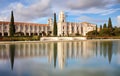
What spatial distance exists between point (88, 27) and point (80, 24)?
21.7 feet

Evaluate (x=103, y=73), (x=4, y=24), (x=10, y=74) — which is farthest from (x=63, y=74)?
(x=4, y=24)

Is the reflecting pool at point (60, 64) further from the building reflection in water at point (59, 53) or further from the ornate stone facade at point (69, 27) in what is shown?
the ornate stone facade at point (69, 27)

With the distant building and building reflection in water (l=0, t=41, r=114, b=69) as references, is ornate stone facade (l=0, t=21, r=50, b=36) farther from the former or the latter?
building reflection in water (l=0, t=41, r=114, b=69)

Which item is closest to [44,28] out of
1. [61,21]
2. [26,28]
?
[61,21]

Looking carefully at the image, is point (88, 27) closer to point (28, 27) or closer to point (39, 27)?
point (39, 27)

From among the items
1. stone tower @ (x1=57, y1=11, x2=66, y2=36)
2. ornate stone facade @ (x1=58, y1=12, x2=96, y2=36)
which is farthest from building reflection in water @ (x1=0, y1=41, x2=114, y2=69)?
stone tower @ (x1=57, y1=11, x2=66, y2=36)

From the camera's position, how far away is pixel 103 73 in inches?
246

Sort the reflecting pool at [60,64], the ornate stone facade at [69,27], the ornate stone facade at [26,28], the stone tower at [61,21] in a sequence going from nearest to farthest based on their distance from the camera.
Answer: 1. the reflecting pool at [60,64]
2. the ornate stone facade at [26,28]
3. the stone tower at [61,21]
4. the ornate stone facade at [69,27]

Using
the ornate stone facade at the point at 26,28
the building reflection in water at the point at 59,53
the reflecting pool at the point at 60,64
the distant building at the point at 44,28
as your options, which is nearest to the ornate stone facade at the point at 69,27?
the distant building at the point at 44,28

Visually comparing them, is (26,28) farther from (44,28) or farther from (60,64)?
(60,64)

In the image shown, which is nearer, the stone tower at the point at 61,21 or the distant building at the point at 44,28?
the distant building at the point at 44,28

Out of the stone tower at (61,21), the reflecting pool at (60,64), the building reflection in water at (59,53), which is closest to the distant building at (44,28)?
the stone tower at (61,21)

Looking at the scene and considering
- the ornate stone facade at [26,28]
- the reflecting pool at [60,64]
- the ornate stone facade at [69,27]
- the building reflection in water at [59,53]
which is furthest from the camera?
the ornate stone facade at [69,27]

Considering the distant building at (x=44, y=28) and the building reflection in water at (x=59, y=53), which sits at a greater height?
the distant building at (x=44, y=28)
